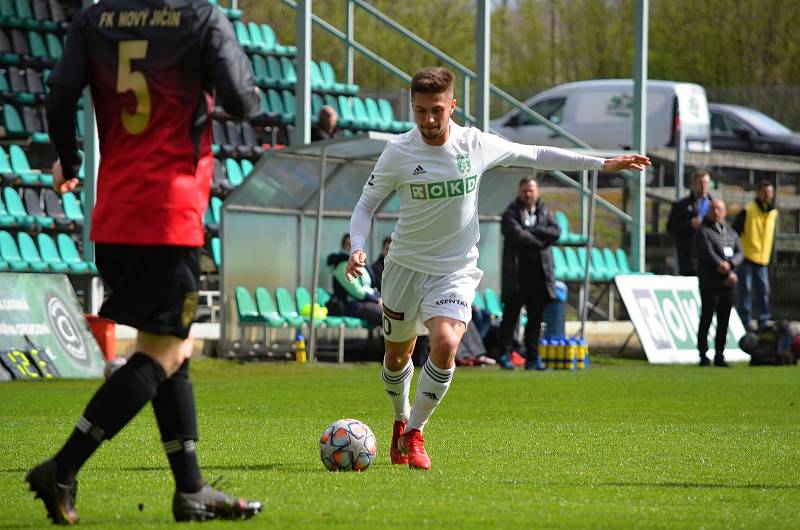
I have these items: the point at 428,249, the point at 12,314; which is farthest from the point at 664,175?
the point at 428,249

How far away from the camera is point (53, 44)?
24500mm

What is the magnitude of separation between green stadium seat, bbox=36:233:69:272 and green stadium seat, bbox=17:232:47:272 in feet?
0.26

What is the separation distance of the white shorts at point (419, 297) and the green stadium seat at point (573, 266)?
15821 millimetres

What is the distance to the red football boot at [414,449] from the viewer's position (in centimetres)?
816

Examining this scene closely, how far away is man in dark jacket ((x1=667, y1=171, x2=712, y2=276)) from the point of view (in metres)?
22.0

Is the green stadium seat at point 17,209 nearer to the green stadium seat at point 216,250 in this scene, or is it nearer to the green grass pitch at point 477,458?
the green stadium seat at point 216,250

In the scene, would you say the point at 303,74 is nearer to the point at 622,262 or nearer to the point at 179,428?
the point at 622,262

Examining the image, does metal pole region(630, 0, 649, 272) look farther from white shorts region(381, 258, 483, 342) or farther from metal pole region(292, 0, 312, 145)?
white shorts region(381, 258, 483, 342)

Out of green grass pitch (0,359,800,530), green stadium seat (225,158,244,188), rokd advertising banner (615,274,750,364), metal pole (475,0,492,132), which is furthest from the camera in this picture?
green stadium seat (225,158,244,188)

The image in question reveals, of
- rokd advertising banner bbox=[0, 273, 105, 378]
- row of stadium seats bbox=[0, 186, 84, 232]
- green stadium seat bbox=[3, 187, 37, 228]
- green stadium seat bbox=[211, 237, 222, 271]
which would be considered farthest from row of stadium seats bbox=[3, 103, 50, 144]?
rokd advertising banner bbox=[0, 273, 105, 378]

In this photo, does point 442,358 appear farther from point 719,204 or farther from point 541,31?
point 541,31

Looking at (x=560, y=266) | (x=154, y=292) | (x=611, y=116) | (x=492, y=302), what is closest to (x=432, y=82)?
(x=154, y=292)

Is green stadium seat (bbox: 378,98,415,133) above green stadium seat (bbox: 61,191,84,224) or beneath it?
above

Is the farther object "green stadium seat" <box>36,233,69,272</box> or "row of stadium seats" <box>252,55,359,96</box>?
"row of stadium seats" <box>252,55,359,96</box>
